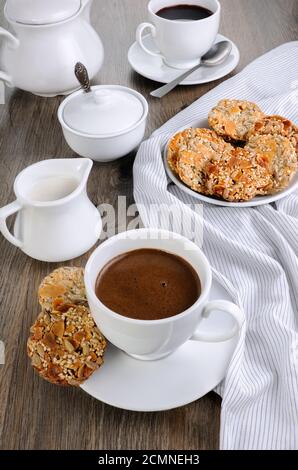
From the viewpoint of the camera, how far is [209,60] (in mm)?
1353

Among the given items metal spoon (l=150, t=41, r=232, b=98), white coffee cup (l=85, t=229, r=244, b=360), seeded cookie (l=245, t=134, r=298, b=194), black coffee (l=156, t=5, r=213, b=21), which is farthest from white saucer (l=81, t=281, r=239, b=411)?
black coffee (l=156, t=5, r=213, b=21)

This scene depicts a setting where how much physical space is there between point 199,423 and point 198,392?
0.05 m

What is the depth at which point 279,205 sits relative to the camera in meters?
1.01

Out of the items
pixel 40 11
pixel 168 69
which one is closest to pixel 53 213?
pixel 40 11

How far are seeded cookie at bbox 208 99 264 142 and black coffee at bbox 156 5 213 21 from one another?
29 centimetres

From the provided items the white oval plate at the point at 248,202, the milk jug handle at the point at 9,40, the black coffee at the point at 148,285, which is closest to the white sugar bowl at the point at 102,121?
the white oval plate at the point at 248,202

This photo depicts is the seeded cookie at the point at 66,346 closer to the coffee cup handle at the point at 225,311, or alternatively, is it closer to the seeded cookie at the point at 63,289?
the seeded cookie at the point at 63,289

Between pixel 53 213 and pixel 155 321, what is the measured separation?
295 mm

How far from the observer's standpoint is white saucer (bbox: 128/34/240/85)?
133 centimetres

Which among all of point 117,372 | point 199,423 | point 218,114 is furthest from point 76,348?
point 218,114

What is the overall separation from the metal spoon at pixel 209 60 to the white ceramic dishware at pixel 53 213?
435 mm

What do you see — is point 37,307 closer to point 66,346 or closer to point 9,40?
point 66,346
